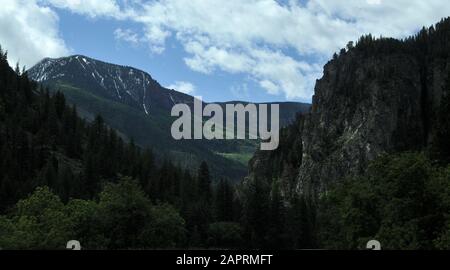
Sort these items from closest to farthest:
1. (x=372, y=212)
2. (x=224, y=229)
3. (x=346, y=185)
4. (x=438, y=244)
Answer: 1. (x=438, y=244)
2. (x=372, y=212)
3. (x=346, y=185)
4. (x=224, y=229)

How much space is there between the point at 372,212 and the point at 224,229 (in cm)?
10979

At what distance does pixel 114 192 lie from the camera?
87.9 metres

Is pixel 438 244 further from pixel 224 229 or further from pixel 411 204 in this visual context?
pixel 224 229

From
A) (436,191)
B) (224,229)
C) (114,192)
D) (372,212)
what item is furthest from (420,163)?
(224,229)

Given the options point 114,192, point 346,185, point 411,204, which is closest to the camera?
point 411,204

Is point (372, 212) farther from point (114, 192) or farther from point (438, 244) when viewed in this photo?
point (114, 192)

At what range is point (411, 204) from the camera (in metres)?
58.4
